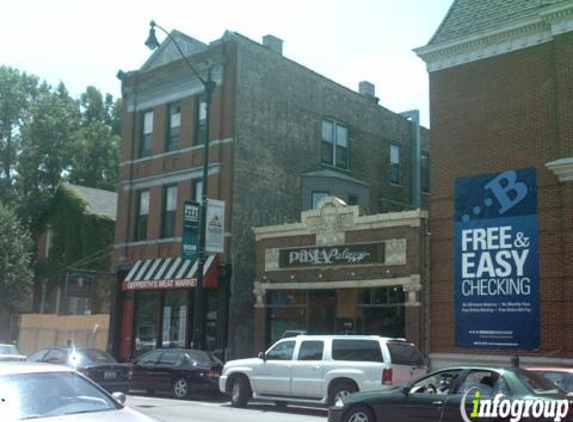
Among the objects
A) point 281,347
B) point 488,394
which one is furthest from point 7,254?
point 488,394

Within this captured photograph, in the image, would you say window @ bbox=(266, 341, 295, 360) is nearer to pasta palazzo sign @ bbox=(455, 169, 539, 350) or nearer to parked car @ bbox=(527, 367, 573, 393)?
pasta palazzo sign @ bbox=(455, 169, 539, 350)

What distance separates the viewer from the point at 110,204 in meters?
40.9

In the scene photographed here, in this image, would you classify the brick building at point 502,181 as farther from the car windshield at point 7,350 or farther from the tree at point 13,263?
the tree at point 13,263

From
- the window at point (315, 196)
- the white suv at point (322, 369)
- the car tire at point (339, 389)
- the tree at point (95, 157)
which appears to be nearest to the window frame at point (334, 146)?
the window at point (315, 196)

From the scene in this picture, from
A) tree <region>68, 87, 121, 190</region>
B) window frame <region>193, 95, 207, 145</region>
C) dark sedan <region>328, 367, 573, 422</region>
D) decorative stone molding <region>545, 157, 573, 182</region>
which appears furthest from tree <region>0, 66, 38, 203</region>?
dark sedan <region>328, 367, 573, 422</region>

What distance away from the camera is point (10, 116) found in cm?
5406

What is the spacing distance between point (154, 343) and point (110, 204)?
579 inches

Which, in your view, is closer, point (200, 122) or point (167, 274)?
point (167, 274)

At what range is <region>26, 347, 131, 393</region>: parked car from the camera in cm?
1817

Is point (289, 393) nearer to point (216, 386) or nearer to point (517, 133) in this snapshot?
point (216, 386)

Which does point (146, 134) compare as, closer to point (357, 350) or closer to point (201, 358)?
point (201, 358)

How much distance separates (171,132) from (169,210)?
10.8 feet

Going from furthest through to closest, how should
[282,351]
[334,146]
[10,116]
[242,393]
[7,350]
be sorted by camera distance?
[10,116]
[334,146]
[7,350]
[242,393]
[282,351]

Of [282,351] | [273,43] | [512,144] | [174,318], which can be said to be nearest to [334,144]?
[273,43]
